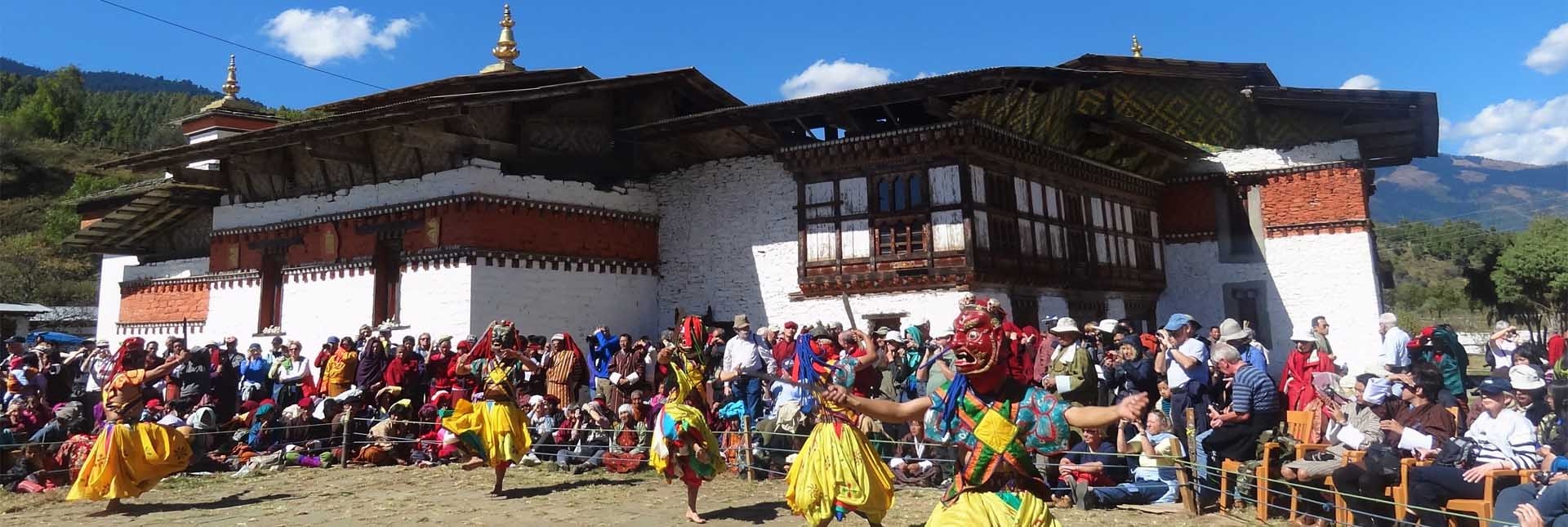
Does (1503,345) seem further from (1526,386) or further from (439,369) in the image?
(439,369)

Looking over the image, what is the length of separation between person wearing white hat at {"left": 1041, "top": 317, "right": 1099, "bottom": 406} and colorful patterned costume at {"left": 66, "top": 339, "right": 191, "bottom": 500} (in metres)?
9.06

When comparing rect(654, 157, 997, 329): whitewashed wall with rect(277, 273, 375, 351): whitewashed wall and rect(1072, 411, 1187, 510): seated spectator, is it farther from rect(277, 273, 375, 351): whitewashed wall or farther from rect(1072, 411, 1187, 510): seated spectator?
rect(1072, 411, 1187, 510): seated spectator

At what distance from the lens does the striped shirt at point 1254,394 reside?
7820 mm

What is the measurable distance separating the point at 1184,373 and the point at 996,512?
18.6 ft

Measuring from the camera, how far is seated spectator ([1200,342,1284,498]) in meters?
7.83

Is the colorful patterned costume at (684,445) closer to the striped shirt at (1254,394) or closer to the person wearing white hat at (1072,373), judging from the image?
the person wearing white hat at (1072,373)

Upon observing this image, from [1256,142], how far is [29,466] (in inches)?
1005

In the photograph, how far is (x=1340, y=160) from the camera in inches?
870

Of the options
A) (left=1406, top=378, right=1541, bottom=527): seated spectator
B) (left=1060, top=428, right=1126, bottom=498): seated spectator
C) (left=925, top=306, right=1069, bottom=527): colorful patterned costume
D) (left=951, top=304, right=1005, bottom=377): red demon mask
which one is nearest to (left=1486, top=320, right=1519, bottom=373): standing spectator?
(left=1406, top=378, right=1541, bottom=527): seated spectator

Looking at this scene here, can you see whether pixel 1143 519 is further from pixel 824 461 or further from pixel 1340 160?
pixel 1340 160

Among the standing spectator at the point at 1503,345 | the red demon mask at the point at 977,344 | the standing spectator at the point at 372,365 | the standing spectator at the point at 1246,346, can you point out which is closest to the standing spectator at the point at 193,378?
the standing spectator at the point at 372,365

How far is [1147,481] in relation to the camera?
335 inches

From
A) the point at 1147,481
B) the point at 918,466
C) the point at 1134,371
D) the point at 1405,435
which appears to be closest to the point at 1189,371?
the point at 1134,371

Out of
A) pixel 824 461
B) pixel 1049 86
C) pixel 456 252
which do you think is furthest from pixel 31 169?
pixel 824 461
